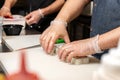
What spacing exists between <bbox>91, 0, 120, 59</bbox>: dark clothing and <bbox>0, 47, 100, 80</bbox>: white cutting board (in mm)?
246

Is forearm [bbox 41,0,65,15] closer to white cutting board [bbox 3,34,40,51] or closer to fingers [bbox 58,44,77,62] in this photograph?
white cutting board [bbox 3,34,40,51]

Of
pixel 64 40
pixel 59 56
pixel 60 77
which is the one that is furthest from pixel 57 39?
pixel 60 77

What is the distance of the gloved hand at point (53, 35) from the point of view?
3.59 feet

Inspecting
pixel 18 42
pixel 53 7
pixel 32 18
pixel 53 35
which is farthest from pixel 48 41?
pixel 53 7

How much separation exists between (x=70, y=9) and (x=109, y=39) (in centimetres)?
47

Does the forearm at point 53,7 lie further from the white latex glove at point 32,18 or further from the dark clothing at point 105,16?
the dark clothing at point 105,16

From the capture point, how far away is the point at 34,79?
16.0 inches

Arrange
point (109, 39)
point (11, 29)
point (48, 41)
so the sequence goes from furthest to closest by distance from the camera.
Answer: point (11, 29) → point (48, 41) → point (109, 39)

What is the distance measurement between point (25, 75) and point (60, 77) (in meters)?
0.39

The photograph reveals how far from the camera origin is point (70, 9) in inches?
50.9

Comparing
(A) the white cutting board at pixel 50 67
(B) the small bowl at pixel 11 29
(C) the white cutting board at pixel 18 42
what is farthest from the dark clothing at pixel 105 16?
(B) the small bowl at pixel 11 29

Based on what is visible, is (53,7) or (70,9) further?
(53,7)

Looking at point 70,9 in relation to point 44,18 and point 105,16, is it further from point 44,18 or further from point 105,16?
point 44,18

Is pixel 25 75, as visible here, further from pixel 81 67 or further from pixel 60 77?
pixel 81 67
